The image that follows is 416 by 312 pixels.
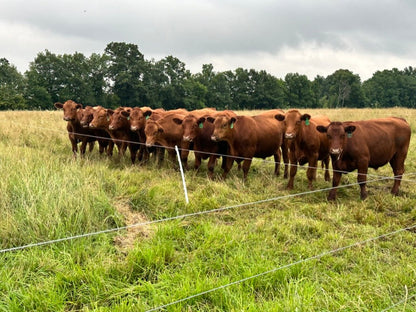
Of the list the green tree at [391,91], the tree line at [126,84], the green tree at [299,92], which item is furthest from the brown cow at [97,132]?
the green tree at [391,91]

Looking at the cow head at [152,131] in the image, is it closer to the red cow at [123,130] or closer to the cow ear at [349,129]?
the red cow at [123,130]

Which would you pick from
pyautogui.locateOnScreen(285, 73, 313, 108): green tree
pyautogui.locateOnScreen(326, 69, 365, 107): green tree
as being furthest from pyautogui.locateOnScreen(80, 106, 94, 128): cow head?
pyautogui.locateOnScreen(326, 69, 365, 107): green tree

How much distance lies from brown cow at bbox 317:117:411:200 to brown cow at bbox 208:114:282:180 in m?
1.77

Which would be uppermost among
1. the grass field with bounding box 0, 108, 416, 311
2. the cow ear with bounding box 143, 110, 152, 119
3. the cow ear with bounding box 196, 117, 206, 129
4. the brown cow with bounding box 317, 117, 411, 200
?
the cow ear with bounding box 143, 110, 152, 119

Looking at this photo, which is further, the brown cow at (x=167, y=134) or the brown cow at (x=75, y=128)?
the brown cow at (x=75, y=128)

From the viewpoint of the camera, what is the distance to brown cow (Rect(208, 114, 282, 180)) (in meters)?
7.25

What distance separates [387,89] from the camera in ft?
295

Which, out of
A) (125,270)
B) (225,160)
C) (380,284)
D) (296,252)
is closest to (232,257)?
(296,252)

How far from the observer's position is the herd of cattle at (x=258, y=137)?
627 centimetres

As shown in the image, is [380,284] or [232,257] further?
[232,257]

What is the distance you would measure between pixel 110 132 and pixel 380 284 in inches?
312

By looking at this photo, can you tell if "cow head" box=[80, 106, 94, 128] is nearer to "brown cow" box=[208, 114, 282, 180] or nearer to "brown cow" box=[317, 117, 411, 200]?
"brown cow" box=[208, 114, 282, 180]

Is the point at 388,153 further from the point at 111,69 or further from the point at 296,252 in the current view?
the point at 111,69

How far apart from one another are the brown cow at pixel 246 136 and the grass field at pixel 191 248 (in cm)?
142
